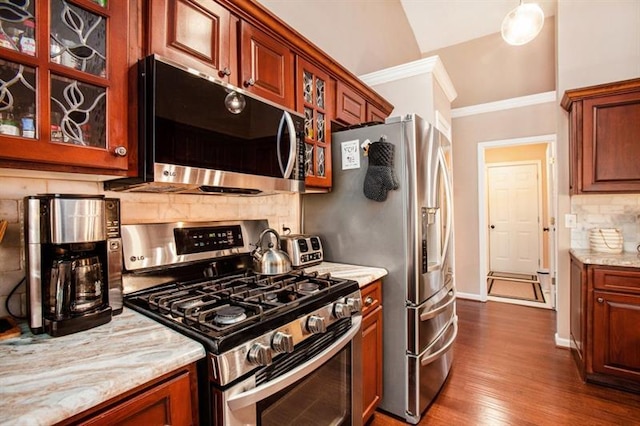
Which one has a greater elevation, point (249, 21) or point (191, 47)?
point (249, 21)

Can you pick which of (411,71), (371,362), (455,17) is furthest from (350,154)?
(455,17)

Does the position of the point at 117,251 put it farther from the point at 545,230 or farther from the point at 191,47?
the point at 545,230

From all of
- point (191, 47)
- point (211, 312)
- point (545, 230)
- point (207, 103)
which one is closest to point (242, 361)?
point (211, 312)

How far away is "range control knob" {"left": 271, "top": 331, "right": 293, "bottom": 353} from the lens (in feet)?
3.29

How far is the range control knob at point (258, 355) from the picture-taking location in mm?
923

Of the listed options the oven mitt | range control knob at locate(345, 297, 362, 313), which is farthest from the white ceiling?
range control knob at locate(345, 297, 362, 313)

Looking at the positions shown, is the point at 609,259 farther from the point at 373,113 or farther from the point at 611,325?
the point at 373,113

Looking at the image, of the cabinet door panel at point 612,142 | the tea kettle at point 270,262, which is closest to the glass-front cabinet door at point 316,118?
the tea kettle at point 270,262

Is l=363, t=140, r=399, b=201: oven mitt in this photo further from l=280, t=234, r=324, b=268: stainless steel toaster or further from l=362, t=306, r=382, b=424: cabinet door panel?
l=362, t=306, r=382, b=424: cabinet door panel

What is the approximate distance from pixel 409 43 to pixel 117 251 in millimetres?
4533

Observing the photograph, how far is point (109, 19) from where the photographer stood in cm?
98


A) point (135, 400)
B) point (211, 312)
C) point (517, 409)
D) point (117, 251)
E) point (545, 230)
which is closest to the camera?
point (135, 400)

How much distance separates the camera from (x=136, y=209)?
54.6 inches

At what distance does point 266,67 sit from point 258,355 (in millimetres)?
1259
